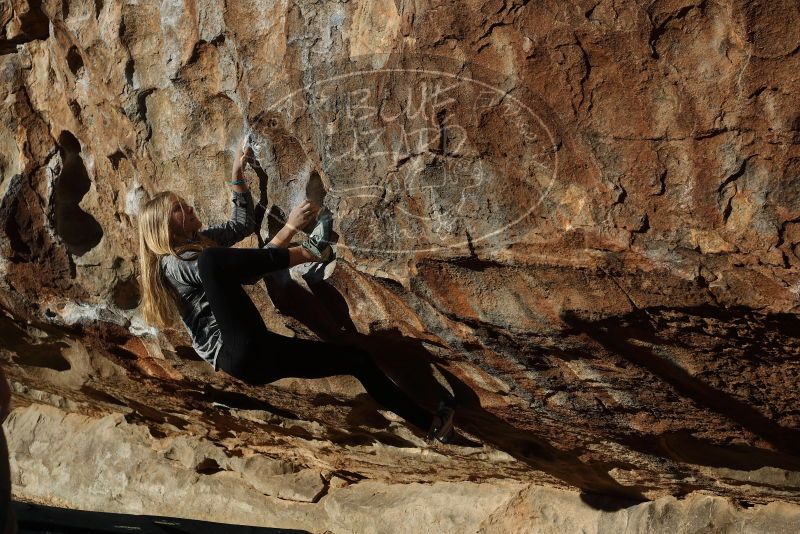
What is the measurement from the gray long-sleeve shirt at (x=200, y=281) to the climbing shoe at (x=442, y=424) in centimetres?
68

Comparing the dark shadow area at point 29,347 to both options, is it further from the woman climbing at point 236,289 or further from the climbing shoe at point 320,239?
the climbing shoe at point 320,239

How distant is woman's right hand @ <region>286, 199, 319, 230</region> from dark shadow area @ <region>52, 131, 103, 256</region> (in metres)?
1.03

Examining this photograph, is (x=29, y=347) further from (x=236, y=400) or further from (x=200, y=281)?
(x=200, y=281)

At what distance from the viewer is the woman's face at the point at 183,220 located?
8.20 feet

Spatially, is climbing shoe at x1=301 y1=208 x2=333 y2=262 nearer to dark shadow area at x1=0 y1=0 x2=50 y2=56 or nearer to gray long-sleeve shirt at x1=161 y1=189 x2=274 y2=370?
gray long-sleeve shirt at x1=161 y1=189 x2=274 y2=370

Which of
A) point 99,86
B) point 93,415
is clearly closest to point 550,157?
point 99,86

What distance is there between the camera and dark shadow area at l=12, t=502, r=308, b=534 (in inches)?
95.2

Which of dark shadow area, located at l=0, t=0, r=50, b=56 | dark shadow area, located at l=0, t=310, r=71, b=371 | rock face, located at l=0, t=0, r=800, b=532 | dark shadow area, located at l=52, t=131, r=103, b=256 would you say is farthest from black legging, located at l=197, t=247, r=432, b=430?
dark shadow area, located at l=0, t=310, r=71, b=371

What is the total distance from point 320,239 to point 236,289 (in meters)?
0.27

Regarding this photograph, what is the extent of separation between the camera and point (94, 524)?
8.25 feet

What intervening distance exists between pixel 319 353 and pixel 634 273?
3.18 ft

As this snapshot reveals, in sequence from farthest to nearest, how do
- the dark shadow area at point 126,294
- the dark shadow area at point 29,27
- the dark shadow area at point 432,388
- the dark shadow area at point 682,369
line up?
the dark shadow area at point 126,294, the dark shadow area at point 29,27, the dark shadow area at point 432,388, the dark shadow area at point 682,369

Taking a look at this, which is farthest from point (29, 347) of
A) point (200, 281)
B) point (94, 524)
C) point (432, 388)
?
point (432, 388)

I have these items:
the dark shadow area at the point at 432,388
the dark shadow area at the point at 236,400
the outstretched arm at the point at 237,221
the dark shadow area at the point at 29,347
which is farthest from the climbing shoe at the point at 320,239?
the dark shadow area at the point at 29,347
